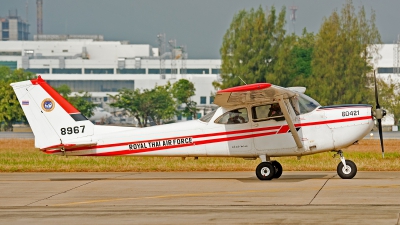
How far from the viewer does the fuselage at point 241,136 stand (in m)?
17.5

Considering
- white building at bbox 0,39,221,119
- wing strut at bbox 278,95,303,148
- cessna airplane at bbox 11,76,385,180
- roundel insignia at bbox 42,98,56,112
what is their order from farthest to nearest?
1. white building at bbox 0,39,221,119
2. roundel insignia at bbox 42,98,56,112
3. cessna airplane at bbox 11,76,385,180
4. wing strut at bbox 278,95,303,148

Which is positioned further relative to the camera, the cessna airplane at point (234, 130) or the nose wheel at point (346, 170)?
the nose wheel at point (346, 170)

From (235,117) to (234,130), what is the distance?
32 cm

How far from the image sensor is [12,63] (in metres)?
159

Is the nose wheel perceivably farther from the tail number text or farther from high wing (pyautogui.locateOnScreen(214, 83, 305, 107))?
the tail number text

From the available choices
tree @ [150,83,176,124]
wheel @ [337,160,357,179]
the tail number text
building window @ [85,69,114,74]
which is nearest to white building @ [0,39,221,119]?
building window @ [85,69,114,74]

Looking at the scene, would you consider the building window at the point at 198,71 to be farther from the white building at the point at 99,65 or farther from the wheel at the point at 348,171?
the wheel at the point at 348,171

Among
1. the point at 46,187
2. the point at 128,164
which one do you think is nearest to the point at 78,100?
the point at 128,164

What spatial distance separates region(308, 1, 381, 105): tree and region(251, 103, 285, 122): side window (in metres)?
48.5

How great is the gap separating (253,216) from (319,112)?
598cm

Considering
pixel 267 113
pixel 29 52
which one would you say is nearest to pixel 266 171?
pixel 267 113

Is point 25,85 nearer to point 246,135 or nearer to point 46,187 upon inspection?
point 46,187

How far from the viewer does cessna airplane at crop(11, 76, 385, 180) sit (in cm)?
1752

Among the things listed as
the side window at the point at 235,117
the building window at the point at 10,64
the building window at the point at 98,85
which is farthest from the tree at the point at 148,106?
the side window at the point at 235,117
